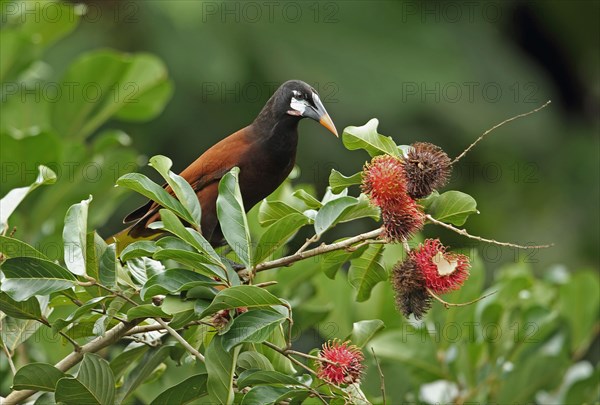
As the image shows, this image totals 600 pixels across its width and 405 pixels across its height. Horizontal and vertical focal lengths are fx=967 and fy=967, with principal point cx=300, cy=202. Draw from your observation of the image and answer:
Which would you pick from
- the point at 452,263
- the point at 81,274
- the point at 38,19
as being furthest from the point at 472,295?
the point at 38,19

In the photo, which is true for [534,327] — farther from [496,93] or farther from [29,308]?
[496,93]

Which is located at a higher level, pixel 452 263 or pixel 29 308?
pixel 452 263

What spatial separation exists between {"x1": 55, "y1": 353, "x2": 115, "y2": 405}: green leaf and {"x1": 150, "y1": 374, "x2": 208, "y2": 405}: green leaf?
0.12 metres

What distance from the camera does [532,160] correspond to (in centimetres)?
824

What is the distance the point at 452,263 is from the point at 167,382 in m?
1.09

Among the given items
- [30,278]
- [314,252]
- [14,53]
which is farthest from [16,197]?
[14,53]

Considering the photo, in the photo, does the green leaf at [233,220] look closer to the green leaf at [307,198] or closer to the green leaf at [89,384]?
the green leaf at [307,198]

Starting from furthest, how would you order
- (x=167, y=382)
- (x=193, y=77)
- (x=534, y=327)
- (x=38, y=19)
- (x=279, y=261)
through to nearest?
(x=193, y=77), (x=38, y=19), (x=534, y=327), (x=167, y=382), (x=279, y=261)

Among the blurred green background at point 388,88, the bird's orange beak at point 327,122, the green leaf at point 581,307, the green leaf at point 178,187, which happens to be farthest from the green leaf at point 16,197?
the blurred green background at point 388,88

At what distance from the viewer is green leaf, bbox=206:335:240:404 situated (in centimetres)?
186

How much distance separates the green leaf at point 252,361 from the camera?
196 cm

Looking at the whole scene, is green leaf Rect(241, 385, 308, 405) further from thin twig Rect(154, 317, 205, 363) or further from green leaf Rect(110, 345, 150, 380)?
green leaf Rect(110, 345, 150, 380)

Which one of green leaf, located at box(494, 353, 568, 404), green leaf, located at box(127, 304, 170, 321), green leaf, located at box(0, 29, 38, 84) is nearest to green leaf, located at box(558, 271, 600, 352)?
green leaf, located at box(494, 353, 568, 404)

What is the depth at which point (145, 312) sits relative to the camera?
1.87 m
